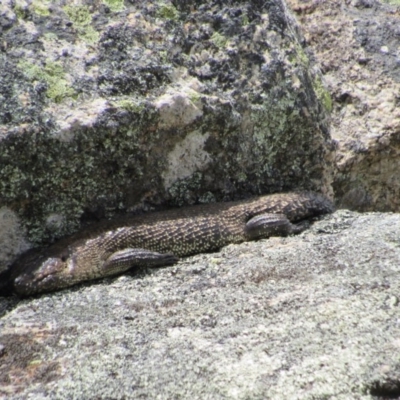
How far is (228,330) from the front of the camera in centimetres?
404

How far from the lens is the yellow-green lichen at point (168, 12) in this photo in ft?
18.0

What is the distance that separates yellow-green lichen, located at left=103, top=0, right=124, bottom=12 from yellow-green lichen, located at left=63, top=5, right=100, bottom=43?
0.18 metres

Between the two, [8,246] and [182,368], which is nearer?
[182,368]

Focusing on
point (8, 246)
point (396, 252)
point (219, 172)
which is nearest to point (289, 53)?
point (219, 172)

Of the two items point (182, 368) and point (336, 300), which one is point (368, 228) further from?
point (182, 368)

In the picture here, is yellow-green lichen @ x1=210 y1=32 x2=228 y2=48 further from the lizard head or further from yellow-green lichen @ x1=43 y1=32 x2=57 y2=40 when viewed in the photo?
the lizard head

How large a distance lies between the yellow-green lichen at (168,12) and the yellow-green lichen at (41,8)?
891 mm

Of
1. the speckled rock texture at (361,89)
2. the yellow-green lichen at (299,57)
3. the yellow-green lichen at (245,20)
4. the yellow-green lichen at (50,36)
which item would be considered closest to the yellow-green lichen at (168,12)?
the yellow-green lichen at (245,20)

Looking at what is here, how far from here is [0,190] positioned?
4.76 meters

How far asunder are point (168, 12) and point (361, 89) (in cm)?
227

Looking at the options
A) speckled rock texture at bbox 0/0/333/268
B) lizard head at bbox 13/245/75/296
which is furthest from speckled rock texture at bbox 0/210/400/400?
speckled rock texture at bbox 0/0/333/268

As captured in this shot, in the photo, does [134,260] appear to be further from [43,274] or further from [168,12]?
[168,12]

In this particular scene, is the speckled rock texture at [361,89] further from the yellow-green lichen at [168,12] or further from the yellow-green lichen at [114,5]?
the yellow-green lichen at [114,5]

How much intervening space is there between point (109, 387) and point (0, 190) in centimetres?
181
